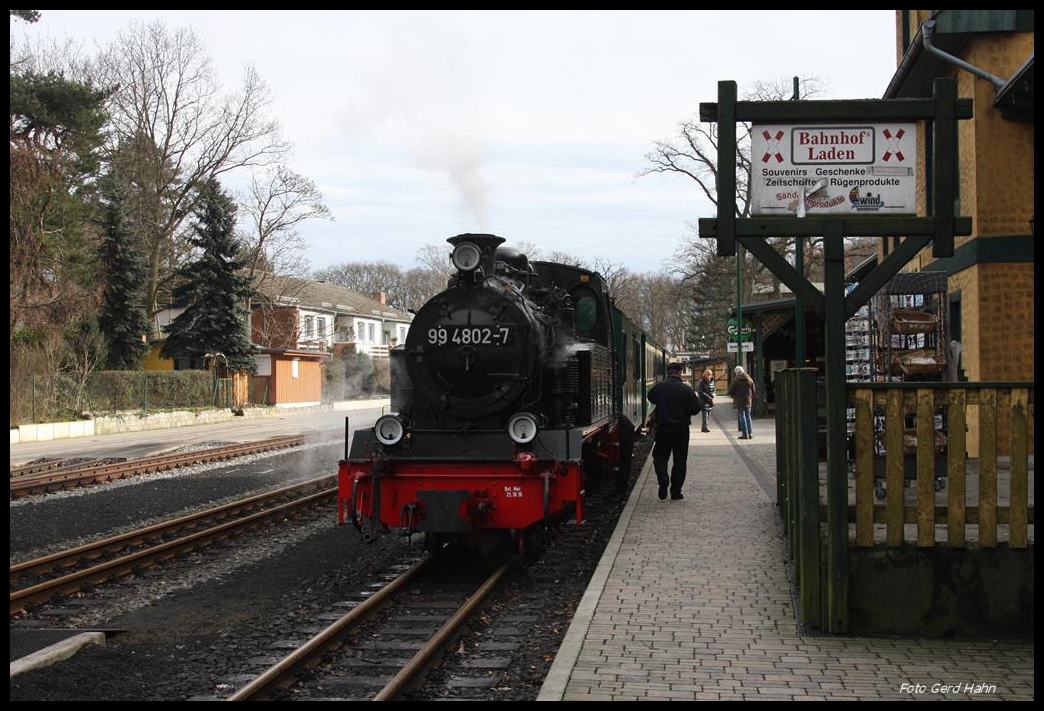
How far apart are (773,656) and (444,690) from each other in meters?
1.84

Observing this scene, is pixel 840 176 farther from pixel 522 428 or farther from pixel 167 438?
pixel 167 438

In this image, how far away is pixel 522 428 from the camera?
27.0 feet

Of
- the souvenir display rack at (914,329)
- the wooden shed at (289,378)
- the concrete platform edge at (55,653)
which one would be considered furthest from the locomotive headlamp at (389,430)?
the wooden shed at (289,378)

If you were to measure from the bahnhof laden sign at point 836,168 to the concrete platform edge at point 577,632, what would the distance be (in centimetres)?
285

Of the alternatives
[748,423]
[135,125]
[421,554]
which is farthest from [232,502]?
[135,125]

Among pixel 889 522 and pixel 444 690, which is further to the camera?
pixel 889 522

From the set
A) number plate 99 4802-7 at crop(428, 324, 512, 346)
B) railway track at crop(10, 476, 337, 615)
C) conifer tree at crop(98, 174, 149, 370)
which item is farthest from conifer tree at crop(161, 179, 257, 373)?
number plate 99 4802-7 at crop(428, 324, 512, 346)

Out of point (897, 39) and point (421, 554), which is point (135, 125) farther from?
point (421, 554)

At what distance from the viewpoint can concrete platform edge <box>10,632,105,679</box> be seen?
548 cm

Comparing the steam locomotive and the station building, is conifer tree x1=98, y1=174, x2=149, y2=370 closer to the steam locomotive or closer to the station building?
the steam locomotive

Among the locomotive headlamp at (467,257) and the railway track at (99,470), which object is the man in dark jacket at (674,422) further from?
the railway track at (99,470)

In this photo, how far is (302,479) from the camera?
1625 cm

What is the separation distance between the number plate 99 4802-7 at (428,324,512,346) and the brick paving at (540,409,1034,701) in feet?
6.94

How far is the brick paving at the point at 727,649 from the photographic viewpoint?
482cm
